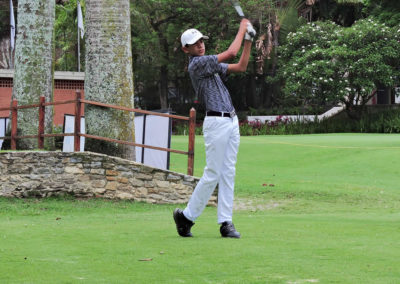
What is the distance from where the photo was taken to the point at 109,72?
14.0 m

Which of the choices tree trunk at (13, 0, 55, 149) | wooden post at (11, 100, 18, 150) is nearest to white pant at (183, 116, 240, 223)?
wooden post at (11, 100, 18, 150)

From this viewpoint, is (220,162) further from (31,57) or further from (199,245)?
(31,57)

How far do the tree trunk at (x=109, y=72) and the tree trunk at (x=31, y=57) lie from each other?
2.11 metres

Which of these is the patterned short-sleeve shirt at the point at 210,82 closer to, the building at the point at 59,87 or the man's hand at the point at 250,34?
the man's hand at the point at 250,34

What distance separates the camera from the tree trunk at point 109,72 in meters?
13.9

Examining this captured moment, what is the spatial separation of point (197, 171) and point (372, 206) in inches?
263

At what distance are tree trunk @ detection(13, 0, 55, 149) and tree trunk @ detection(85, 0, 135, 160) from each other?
211 centimetres

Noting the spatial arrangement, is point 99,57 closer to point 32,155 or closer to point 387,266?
point 32,155

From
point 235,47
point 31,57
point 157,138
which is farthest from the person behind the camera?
point 31,57

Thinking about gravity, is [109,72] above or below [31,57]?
below

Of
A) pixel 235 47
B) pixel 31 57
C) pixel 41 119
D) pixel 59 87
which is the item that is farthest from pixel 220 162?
pixel 59 87

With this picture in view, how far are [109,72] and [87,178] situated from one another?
2.00 meters

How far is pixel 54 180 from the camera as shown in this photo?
13539 mm

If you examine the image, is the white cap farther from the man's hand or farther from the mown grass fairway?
the mown grass fairway
